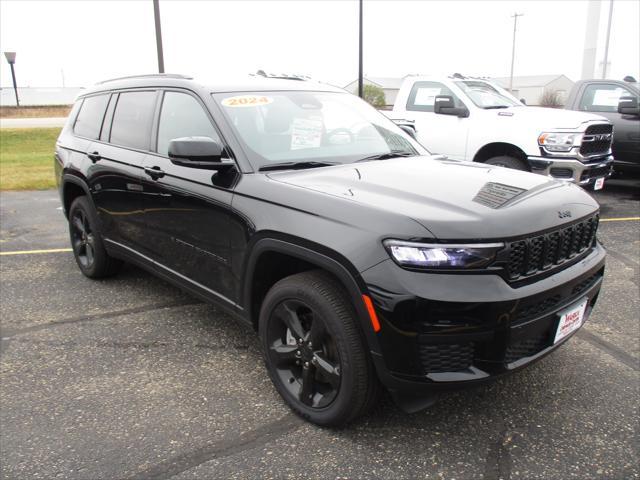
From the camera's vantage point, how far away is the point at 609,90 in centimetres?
895

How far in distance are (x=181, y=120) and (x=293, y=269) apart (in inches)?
54.7

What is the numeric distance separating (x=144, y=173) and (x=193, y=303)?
120cm

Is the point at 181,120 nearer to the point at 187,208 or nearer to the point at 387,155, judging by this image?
the point at 187,208

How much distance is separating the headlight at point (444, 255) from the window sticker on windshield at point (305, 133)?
4.33 ft

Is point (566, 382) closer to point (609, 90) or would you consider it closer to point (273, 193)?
point (273, 193)

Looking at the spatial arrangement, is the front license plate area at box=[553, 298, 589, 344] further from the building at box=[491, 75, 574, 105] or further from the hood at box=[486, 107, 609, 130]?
the building at box=[491, 75, 574, 105]

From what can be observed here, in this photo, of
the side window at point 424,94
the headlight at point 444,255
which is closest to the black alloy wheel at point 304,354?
the headlight at point 444,255

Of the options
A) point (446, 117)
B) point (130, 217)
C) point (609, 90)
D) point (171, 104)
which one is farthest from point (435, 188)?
point (609, 90)

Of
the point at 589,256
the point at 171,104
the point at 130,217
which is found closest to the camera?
the point at 589,256

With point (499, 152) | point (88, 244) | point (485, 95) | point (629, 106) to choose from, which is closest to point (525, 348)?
point (88, 244)

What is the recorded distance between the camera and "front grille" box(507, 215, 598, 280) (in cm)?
238

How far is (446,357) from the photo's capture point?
231 centimetres

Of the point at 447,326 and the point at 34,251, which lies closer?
the point at 447,326

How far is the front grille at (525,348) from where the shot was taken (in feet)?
7.82
